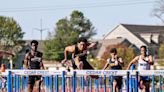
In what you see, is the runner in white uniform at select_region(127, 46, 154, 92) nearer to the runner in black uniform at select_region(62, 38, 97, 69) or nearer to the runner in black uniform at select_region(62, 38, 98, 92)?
the runner in black uniform at select_region(62, 38, 98, 92)

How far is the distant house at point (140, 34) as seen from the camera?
97.8 m

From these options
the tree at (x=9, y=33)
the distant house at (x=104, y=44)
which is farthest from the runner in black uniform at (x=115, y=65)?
the distant house at (x=104, y=44)

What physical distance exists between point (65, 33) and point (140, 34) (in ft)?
47.8

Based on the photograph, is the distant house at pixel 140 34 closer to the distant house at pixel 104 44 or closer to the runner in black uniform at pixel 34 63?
the distant house at pixel 104 44

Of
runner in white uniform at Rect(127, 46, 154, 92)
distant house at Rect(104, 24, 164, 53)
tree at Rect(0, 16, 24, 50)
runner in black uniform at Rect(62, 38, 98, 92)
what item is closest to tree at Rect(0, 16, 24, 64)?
tree at Rect(0, 16, 24, 50)

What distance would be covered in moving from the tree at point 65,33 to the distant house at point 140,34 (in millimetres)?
4689

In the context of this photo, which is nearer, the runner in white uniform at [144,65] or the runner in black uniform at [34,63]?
the runner in white uniform at [144,65]

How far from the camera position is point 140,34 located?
103438mm

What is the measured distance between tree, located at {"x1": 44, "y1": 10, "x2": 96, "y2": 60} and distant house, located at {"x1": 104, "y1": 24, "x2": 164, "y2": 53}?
15.4 ft

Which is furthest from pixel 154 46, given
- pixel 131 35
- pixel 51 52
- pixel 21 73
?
pixel 21 73

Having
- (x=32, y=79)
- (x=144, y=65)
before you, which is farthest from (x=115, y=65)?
(x=32, y=79)

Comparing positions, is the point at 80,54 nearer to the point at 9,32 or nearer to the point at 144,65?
the point at 144,65

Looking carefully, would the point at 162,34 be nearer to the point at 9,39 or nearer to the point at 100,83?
the point at 9,39

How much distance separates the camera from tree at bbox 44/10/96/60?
87.6 meters
